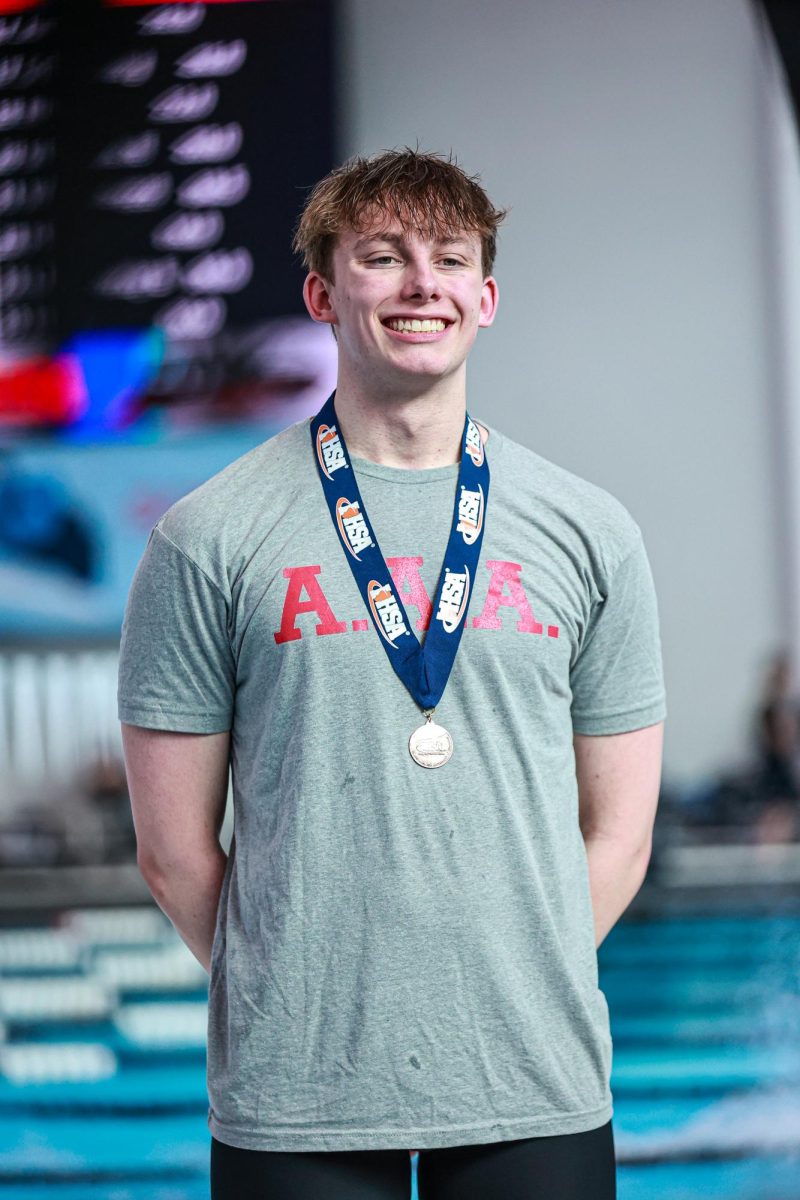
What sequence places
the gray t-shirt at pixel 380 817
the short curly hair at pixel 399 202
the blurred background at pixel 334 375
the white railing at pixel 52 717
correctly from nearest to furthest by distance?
the gray t-shirt at pixel 380 817 → the short curly hair at pixel 399 202 → the blurred background at pixel 334 375 → the white railing at pixel 52 717

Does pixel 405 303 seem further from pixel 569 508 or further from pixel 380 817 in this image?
pixel 380 817

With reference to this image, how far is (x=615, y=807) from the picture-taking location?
1.54 metres

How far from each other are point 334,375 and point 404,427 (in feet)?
21.1

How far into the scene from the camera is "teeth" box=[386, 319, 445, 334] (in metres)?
1.37

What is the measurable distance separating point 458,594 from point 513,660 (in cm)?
8

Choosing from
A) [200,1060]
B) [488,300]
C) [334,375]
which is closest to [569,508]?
[488,300]

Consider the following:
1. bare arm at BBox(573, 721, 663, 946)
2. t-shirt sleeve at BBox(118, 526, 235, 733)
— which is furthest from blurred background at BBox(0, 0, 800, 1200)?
t-shirt sleeve at BBox(118, 526, 235, 733)

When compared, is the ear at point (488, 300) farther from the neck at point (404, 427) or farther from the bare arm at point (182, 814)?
the bare arm at point (182, 814)

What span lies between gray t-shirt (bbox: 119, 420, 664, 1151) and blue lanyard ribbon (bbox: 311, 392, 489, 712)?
0.05 feet

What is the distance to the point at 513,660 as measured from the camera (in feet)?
4.45

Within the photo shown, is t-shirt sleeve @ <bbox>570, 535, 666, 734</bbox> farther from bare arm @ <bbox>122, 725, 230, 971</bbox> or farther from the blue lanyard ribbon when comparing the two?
bare arm @ <bbox>122, 725, 230, 971</bbox>

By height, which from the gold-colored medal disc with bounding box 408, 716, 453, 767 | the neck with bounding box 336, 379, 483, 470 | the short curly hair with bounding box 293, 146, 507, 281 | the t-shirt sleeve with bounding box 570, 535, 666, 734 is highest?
the short curly hair with bounding box 293, 146, 507, 281

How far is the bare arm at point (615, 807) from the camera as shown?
1.52 m

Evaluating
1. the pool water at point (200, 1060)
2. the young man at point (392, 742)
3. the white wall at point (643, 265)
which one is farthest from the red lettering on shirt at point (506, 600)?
the white wall at point (643, 265)
